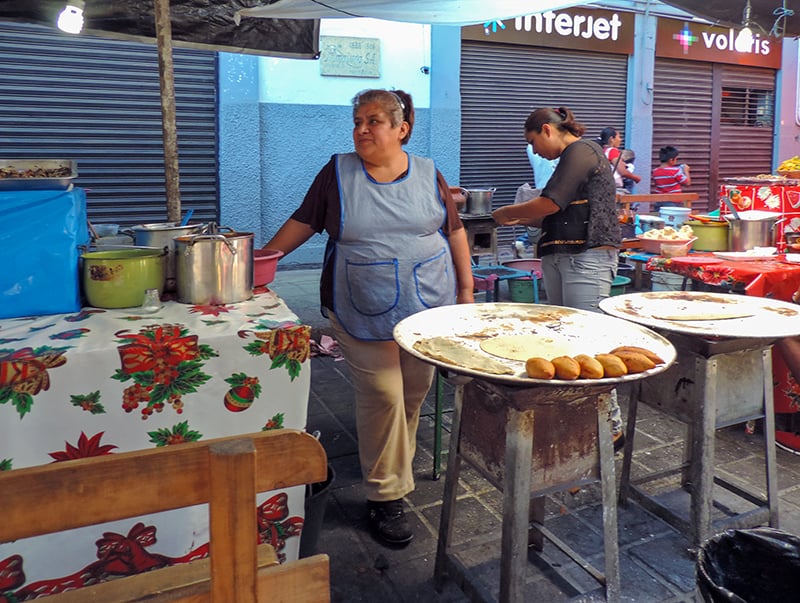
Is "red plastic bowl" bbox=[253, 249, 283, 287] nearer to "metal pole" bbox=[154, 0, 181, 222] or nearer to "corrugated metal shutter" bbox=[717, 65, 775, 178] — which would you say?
"metal pole" bbox=[154, 0, 181, 222]

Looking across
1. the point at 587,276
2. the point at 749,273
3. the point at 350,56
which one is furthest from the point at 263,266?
the point at 350,56

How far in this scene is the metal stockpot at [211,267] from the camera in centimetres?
232

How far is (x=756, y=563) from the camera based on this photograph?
1.90 meters

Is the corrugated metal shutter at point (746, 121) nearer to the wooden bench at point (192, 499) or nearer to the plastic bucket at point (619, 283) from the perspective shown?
the plastic bucket at point (619, 283)

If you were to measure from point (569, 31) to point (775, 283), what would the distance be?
7147mm

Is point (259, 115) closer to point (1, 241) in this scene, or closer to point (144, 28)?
point (144, 28)

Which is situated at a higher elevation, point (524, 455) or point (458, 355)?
point (458, 355)

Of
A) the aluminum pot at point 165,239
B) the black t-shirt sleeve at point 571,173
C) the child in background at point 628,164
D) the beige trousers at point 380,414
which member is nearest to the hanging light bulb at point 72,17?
the aluminum pot at point 165,239

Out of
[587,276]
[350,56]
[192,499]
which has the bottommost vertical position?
[192,499]

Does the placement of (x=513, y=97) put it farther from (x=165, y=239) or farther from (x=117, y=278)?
(x=117, y=278)

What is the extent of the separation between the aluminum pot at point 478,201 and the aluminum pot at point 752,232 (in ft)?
5.36

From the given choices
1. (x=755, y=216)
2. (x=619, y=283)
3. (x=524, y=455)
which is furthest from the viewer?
(x=619, y=283)

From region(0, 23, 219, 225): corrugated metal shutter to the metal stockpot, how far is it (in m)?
5.05

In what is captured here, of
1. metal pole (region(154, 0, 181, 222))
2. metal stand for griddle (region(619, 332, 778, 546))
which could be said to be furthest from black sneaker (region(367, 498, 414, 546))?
metal pole (region(154, 0, 181, 222))
